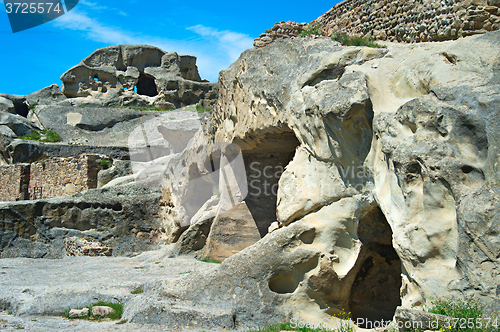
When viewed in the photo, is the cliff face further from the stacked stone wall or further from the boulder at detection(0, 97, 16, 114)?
the boulder at detection(0, 97, 16, 114)

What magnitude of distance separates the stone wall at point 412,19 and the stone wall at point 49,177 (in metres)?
8.06

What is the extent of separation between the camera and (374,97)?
4.16 metres

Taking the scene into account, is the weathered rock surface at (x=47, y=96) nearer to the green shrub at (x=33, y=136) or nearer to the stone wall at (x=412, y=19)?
the green shrub at (x=33, y=136)

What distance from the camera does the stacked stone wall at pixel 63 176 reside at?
484 inches

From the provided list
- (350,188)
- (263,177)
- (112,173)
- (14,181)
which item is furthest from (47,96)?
(350,188)

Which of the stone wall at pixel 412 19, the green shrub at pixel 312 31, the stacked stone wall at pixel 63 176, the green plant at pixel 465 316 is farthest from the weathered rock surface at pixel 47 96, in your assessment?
the green plant at pixel 465 316

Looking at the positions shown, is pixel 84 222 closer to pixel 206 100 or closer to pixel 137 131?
pixel 137 131

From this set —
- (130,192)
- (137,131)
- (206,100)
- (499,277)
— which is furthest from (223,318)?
(206,100)

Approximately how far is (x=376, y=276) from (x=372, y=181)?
140cm

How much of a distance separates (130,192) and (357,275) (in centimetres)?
660

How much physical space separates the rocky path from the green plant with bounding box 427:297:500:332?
2316mm

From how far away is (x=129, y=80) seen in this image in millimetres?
21953

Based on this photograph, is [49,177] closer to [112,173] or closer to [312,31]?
[112,173]

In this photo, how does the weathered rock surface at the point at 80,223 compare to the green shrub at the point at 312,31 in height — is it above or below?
below
